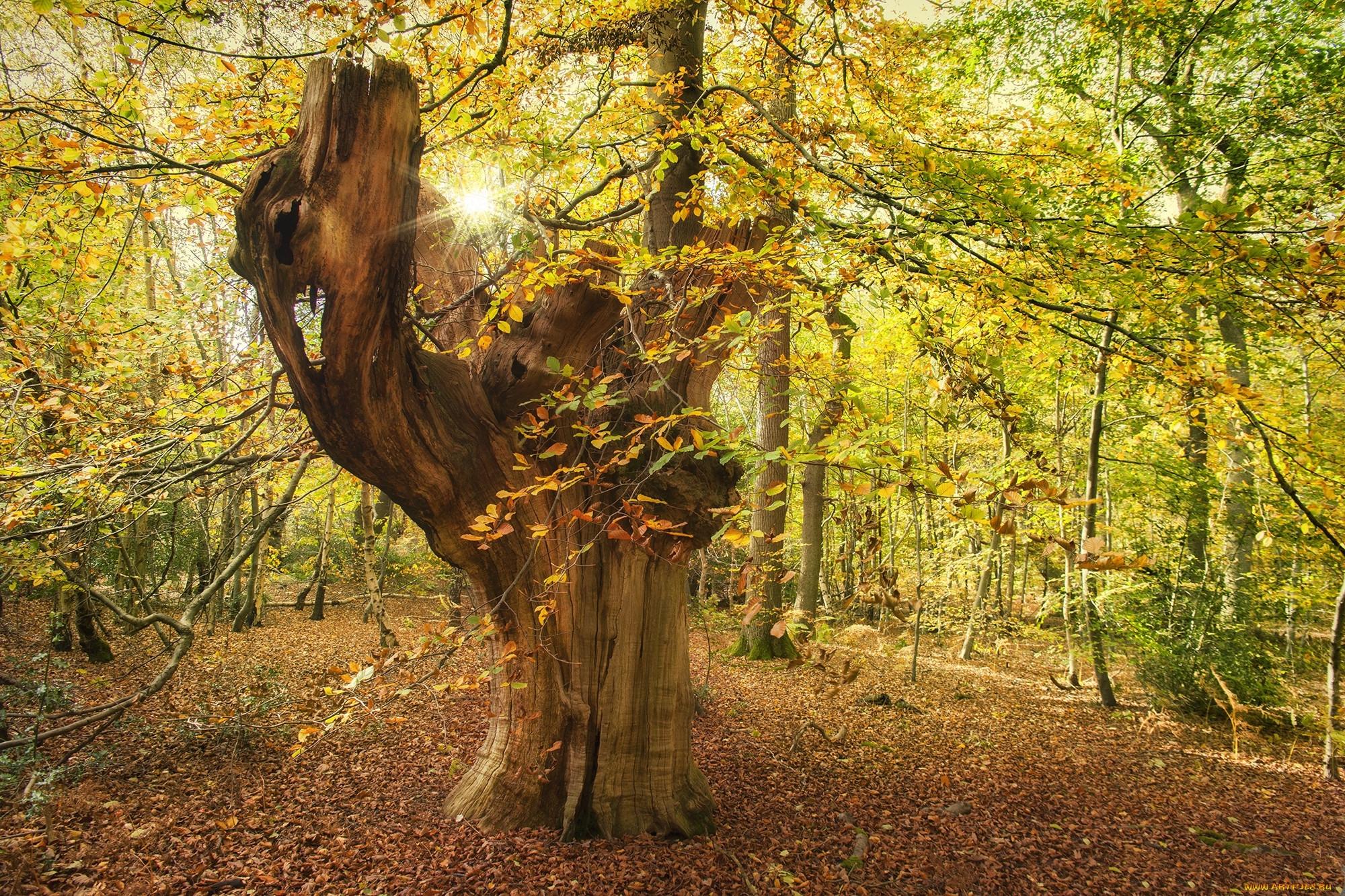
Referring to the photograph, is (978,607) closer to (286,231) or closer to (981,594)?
(981,594)

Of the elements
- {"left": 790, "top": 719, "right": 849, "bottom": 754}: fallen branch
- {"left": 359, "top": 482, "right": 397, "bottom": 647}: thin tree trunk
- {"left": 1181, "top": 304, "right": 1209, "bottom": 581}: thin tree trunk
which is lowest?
{"left": 790, "top": 719, "right": 849, "bottom": 754}: fallen branch

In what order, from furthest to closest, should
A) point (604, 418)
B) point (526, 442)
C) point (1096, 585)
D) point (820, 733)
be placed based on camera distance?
point (1096, 585) → point (820, 733) → point (604, 418) → point (526, 442)

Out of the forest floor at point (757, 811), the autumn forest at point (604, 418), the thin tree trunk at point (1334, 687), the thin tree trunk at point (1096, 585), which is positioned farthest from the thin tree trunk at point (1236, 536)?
the forest floor at point (757, 811)

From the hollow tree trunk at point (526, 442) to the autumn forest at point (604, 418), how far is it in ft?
0.07

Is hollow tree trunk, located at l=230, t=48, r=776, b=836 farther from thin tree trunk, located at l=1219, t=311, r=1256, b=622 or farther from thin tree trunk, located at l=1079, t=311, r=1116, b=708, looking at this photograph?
thin tree trunk, located at l=1079, t=311, r=1116, b=708

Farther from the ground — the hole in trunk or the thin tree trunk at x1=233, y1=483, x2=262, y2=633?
the hole in trunk

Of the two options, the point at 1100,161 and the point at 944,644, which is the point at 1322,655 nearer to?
the point at 944,644

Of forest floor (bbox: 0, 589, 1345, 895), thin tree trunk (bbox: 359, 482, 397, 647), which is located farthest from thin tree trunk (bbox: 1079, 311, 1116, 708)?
thin tree trunk (bbox: 359, 482, 397, 647)

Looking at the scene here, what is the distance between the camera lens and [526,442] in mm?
3227

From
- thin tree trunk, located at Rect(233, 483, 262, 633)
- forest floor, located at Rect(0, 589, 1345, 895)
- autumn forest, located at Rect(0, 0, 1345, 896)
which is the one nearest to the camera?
autumn forest, located at Rect(0, 0, 1345, 896)

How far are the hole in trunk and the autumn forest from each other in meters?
0.02

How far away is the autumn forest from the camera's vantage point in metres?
2.36

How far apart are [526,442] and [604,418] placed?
1.52 feet

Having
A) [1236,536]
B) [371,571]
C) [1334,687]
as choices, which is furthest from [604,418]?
[1236,536]
